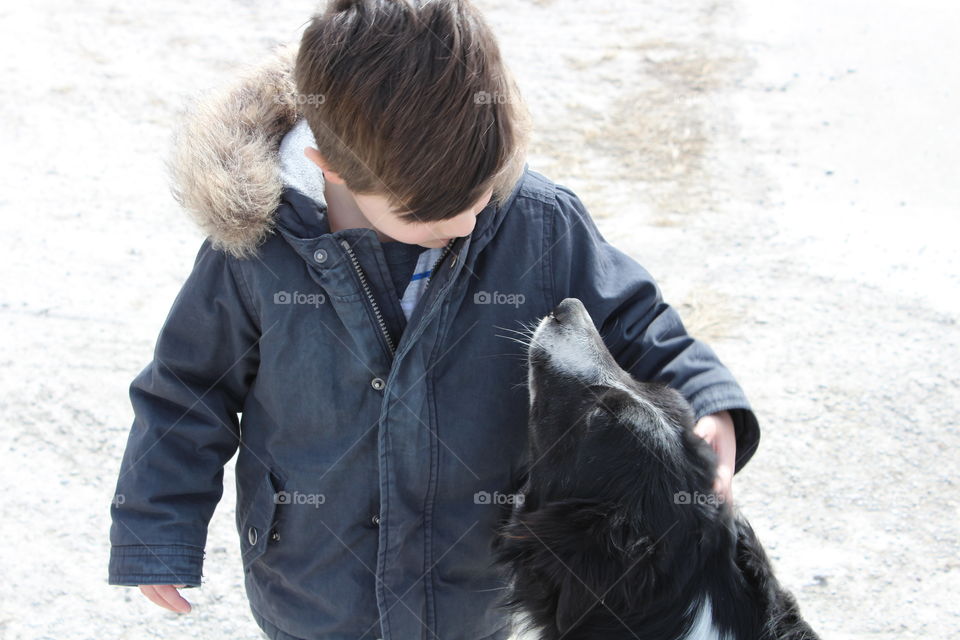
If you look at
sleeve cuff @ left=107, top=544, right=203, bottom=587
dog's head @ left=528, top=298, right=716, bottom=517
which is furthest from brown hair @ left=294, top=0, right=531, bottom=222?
sleeve cuff @ left=107, top=544, right=203, bottom=587

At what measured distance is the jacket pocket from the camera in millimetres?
2111

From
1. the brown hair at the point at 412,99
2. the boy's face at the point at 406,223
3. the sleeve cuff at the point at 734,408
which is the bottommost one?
the sleeve cuff at the point at 734,408

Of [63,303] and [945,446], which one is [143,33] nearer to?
[63,303]

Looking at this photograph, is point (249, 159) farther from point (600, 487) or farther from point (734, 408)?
point (734, 408)

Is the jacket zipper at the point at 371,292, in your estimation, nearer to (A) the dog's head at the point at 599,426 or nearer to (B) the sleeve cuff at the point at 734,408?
(A) the dog's head at the point at 599,426

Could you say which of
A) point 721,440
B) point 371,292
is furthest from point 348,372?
point 721,440

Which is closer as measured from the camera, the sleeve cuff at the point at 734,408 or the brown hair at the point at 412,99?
the brown hair at the point at 412,99

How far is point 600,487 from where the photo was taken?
6.81 ft

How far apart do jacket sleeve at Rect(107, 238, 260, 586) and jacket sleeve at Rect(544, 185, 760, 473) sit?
2.43 feet

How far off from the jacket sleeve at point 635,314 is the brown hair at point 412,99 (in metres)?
0.37

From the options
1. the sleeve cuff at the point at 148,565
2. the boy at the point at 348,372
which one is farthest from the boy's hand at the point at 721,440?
the sleeve cuff at the point at 148,565

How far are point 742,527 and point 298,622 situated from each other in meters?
1.11

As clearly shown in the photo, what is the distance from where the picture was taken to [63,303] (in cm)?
470

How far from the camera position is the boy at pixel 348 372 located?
1.97 m
